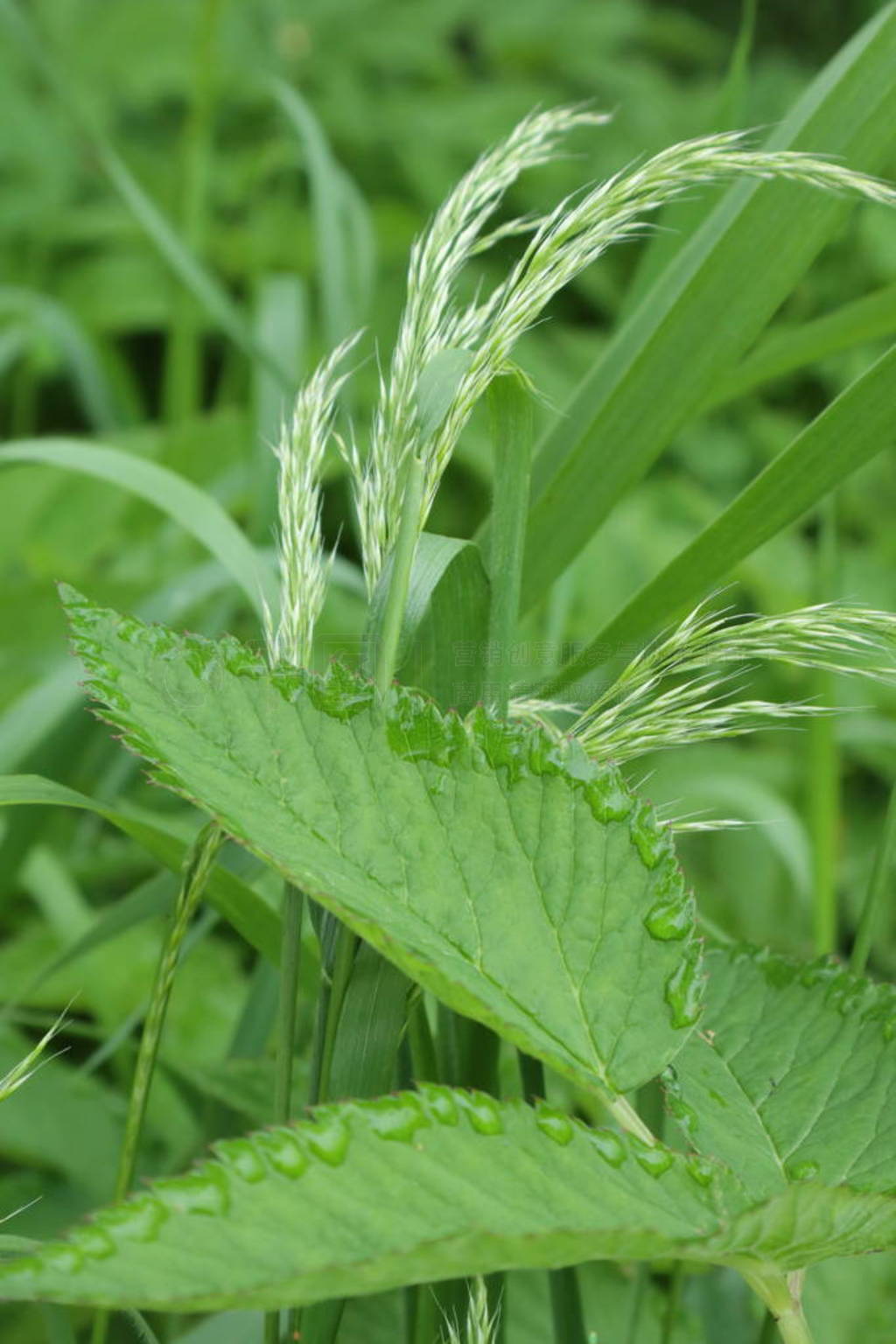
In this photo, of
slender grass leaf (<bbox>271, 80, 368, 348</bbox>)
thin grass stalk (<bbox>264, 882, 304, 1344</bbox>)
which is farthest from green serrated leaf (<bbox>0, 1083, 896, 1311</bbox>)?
slender grass leaf (<bbox>271, 80, 368, 348</bbox>)

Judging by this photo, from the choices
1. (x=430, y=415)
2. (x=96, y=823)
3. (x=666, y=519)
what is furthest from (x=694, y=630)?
(x=666, y=519)

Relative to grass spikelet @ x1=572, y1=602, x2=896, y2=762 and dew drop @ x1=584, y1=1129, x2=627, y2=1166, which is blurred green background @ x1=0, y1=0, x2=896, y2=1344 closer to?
grass spikelet @ x1=572, y1=602, x2=896, y2=762

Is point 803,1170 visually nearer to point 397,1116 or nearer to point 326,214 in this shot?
point 397,1116

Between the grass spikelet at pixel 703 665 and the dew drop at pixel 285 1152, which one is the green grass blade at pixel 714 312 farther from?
the dew drop at pixel 285 1152

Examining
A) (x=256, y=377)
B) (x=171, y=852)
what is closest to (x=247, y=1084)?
(x=171, y=852)

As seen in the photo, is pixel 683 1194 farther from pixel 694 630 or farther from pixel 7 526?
pixel 7 526
